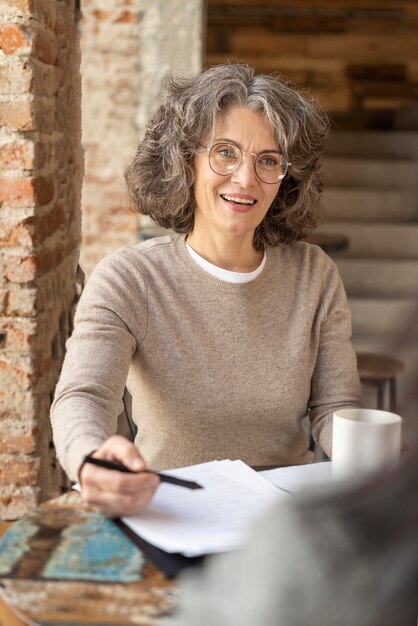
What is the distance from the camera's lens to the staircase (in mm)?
5613

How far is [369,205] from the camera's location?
6344 mm

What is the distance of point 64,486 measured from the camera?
2775 mm

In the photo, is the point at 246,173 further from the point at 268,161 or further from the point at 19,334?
the point at 19,334

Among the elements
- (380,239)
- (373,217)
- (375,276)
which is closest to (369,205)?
(373,217)

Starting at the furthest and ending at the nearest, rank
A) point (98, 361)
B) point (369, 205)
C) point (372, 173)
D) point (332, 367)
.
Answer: point (372, 173) < point (369, 205) < point (332, 367) < point (98, 361)

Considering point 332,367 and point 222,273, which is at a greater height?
point 222,273

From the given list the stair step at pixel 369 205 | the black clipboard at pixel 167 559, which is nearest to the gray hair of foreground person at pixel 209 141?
the black clipboard at pixel 167 559

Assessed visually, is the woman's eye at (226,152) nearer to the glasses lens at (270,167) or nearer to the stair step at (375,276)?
the glasses lens at (270,167)

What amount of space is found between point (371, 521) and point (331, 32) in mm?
7135

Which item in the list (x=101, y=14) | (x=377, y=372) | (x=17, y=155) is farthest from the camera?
(x=101, y=14)

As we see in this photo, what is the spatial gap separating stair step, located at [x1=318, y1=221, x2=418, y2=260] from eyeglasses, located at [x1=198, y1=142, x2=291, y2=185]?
386 cm

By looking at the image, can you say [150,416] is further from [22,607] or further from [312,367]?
[22,607]

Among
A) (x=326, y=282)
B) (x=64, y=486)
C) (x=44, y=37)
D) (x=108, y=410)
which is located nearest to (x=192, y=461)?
(x=108, y=410)

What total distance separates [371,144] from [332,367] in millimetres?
5055
